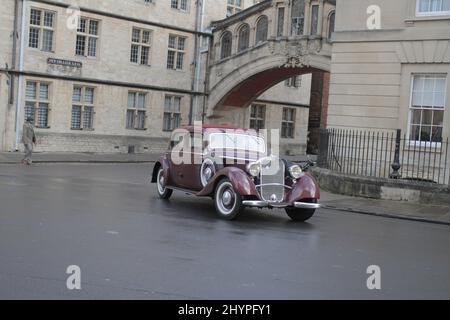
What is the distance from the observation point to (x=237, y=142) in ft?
42.7

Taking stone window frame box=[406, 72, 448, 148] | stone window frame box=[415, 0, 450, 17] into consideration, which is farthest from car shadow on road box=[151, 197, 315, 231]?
stone window frame box=[415, 0, 450, 17]

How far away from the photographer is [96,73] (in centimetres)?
3002

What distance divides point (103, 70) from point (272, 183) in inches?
807

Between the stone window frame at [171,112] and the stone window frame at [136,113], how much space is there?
4.55 ft

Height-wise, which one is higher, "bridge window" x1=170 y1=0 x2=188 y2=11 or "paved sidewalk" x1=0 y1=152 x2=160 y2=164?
"bridge window" x1=170 y1=0 x2=188 y2=11

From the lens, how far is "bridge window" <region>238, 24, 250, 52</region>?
33.8 m

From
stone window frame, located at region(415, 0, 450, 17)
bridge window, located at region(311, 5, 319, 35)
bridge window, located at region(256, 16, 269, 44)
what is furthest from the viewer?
bridge window, located at region(256, 16, 269, 44)

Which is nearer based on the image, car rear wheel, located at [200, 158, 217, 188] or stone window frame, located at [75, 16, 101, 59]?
car rear wheel, located at [200, 158, 217, 188]

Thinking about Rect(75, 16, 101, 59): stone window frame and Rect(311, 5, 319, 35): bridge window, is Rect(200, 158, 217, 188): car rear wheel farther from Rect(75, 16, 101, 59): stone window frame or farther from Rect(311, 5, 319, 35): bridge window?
Rect(311, 5, 319, 35): bridge window

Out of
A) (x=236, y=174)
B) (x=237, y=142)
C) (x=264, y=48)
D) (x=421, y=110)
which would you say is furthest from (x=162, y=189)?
(x=264, y=48)

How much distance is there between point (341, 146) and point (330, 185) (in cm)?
158

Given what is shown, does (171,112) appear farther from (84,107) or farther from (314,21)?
(314,21)

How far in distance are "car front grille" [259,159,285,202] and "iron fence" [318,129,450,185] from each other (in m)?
6.33
